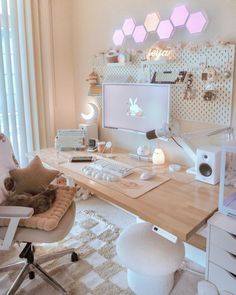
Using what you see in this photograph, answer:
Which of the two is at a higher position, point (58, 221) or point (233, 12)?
point (233, 12)

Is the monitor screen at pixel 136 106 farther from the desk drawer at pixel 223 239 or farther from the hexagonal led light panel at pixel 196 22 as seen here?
the desk drawer at pixel 223 239

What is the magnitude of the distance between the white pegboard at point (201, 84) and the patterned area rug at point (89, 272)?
1037mm

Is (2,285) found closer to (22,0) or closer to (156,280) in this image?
(156,280)

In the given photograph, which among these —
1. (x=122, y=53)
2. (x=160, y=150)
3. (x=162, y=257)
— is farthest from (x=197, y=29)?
(x=162, y=257)

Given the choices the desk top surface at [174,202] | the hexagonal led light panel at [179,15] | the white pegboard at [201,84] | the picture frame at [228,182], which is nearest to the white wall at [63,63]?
the white pegboard at [201,84]

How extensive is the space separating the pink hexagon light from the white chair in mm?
1216

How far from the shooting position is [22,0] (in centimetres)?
247

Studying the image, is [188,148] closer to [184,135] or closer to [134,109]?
[184,135]

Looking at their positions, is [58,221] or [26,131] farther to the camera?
[26,131]

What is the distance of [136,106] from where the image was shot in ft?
6.97

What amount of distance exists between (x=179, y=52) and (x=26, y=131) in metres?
1.60

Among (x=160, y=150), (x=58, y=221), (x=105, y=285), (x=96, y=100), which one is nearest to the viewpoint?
(x=58, y=221)

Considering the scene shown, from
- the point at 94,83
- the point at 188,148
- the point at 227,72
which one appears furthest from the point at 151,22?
the point at 188,148

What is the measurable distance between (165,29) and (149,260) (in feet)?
4.84
